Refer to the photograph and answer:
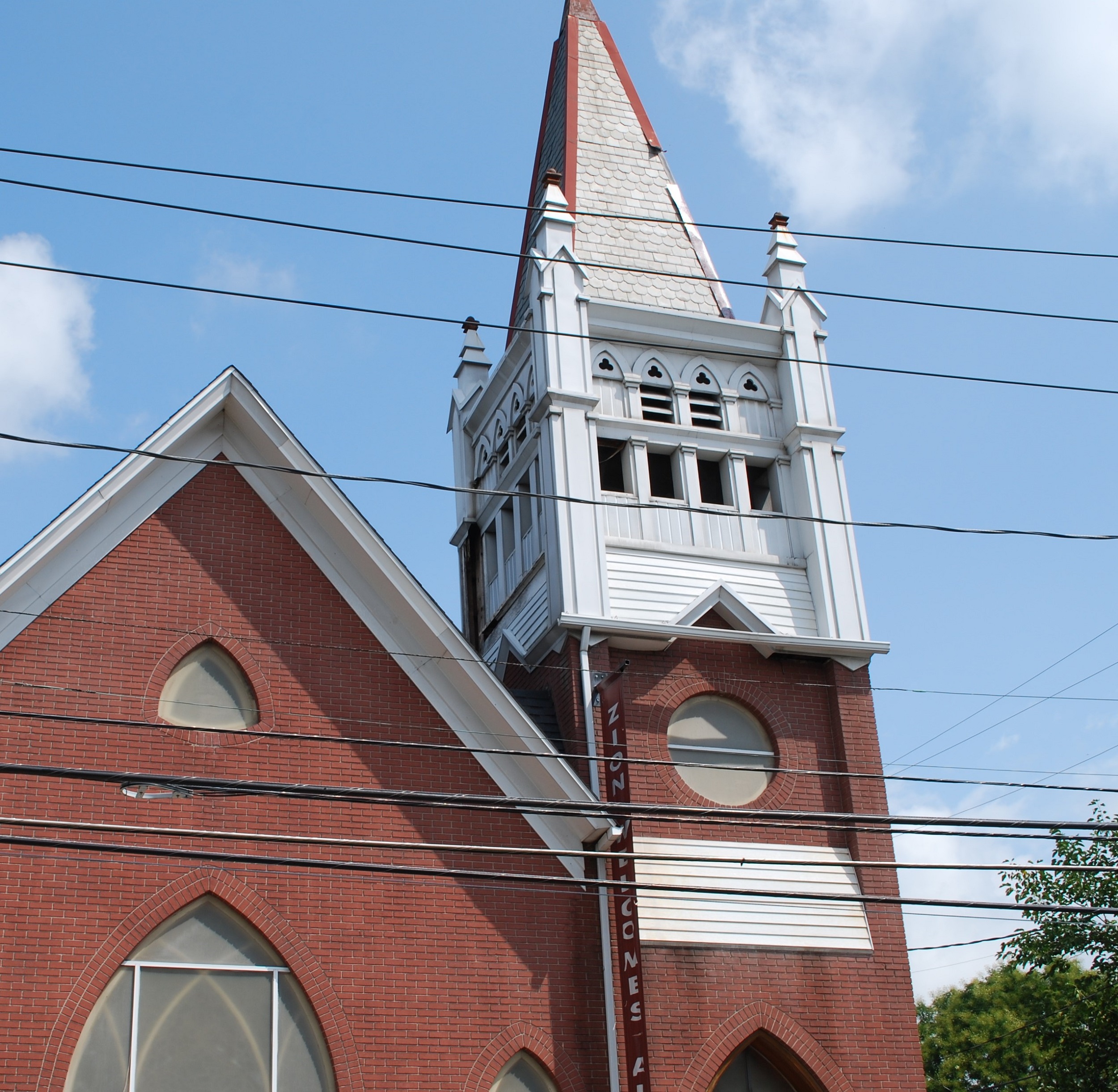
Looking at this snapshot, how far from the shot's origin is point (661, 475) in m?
22.1

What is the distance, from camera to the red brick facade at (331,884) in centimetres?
1516

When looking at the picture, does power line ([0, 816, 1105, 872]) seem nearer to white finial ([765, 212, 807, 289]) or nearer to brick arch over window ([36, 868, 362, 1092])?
brick arch over window ([36, 868, 362, 1092])

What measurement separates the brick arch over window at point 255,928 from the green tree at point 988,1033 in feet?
87.6

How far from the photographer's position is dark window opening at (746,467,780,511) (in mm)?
22031

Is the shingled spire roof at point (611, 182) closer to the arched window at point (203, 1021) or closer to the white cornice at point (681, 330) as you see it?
the white cornice at point (681, 330)

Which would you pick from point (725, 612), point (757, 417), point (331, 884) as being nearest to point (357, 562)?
point (331, 884)

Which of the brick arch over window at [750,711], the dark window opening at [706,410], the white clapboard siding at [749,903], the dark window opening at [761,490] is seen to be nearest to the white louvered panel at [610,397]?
the dark window opening at [706,410]

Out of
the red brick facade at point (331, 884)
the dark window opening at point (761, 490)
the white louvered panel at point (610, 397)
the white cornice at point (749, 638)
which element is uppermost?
the white louvered panel at point (610, 397)

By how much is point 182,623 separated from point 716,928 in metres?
7.12

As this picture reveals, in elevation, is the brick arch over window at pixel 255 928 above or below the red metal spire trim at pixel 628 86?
below

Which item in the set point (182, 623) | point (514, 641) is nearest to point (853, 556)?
point (514, 641)

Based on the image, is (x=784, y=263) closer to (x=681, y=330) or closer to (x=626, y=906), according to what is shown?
(x=681, y=330)

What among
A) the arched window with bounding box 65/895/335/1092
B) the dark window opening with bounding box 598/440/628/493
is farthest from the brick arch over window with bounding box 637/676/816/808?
Answer: the arched window with bounding box 65/895/335/1092

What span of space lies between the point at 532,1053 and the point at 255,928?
3.25 m
